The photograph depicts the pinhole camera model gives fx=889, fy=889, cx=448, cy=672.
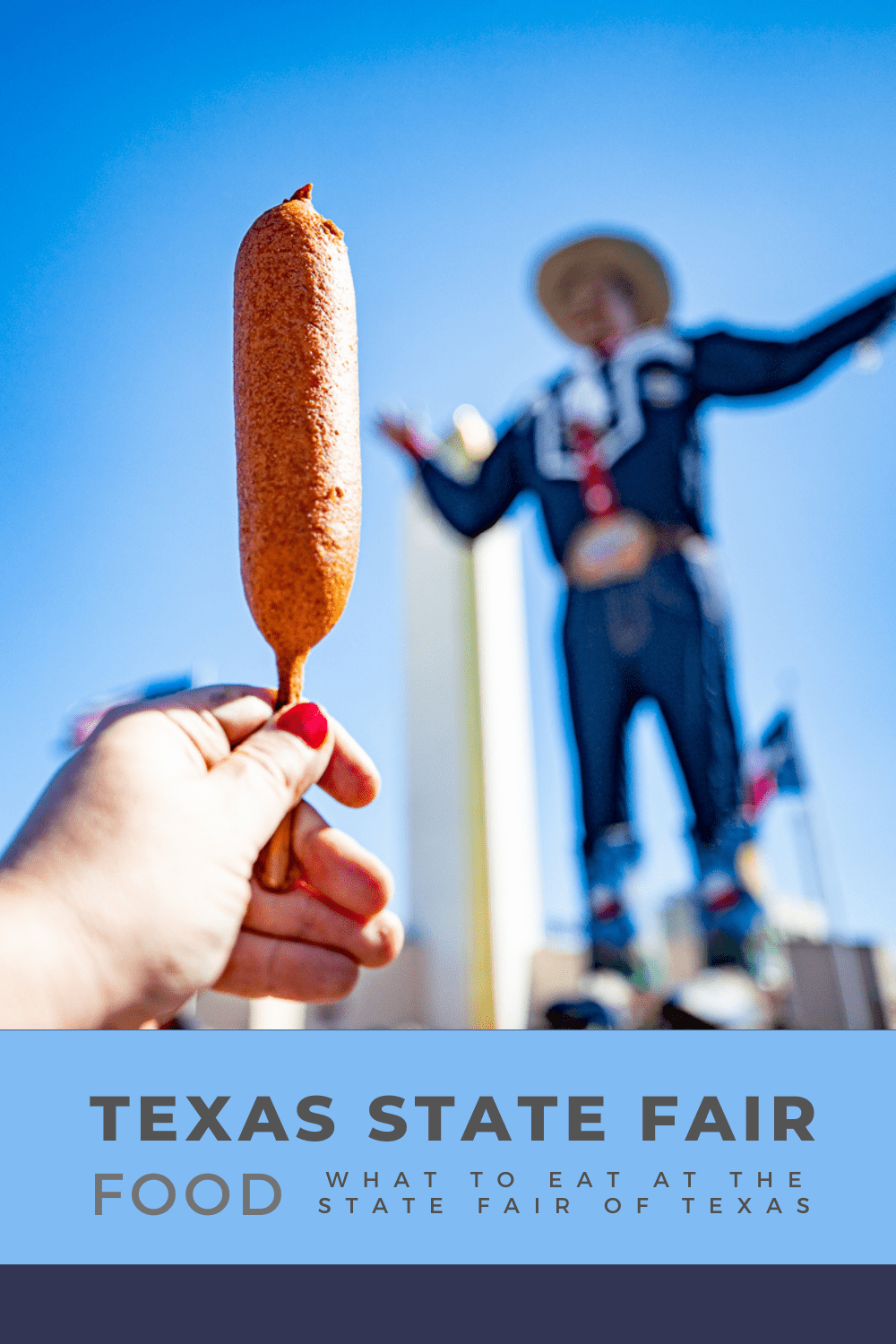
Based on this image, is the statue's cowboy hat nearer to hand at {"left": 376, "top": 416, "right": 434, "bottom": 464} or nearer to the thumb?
hand at {"left": 376, "top": 416, "right": 434, "bottom": 464}

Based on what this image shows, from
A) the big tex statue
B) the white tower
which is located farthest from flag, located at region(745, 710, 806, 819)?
the white tower

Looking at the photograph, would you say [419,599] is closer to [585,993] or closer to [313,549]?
[585,993]

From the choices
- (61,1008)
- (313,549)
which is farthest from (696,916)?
(61,1008)

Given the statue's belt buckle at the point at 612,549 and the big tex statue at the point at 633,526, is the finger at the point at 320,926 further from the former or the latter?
the statue's belt buckle at the point at 612,549

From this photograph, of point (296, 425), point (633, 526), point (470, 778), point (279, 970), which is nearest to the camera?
point (296, 425)

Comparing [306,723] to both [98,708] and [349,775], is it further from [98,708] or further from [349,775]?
[98,708]

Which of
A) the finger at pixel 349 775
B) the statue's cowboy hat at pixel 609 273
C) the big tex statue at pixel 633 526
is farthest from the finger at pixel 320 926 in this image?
the statue's cowboy hat at pixel 609 273

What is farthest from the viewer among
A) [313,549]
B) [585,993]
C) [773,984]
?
[585,993]

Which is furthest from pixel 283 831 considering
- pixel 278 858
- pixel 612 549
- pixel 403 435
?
pixel 403 435
